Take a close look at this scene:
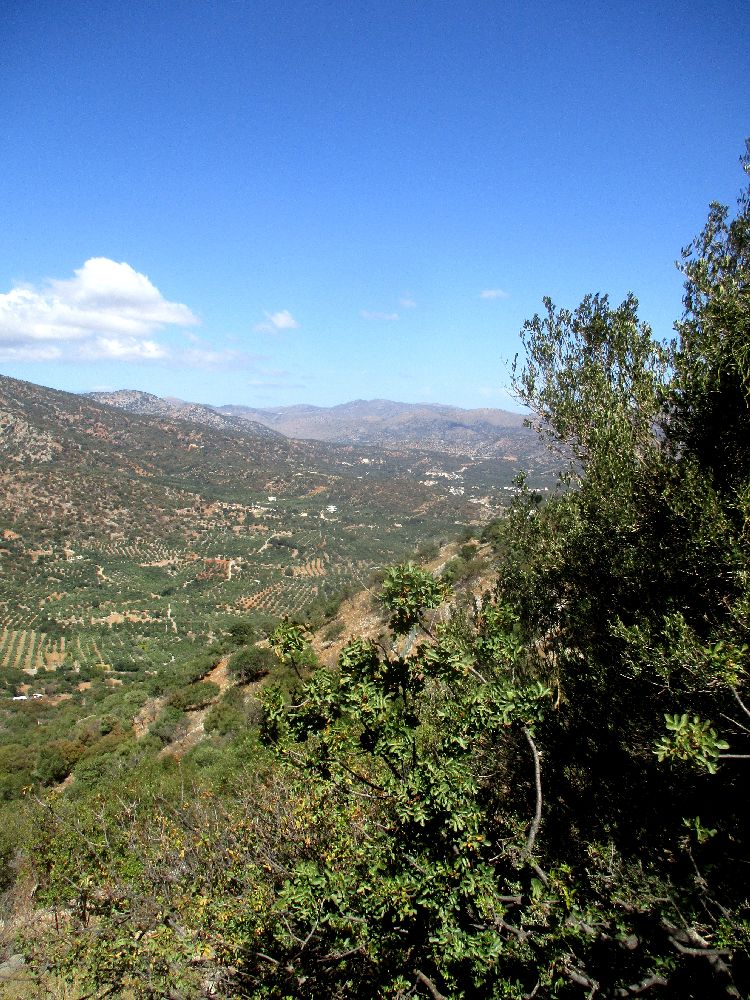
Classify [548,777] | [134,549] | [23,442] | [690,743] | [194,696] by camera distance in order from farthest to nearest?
[23,442] < [134,549] < [194,696] < [548,777] < [690,743]

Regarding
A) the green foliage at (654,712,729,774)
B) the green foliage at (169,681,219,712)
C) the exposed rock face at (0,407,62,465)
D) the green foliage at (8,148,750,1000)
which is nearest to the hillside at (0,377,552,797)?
the exposed rock face at (0,407,62,465)

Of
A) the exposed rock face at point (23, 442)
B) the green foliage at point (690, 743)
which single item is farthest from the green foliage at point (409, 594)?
the exposed rock face at point (23, 442)

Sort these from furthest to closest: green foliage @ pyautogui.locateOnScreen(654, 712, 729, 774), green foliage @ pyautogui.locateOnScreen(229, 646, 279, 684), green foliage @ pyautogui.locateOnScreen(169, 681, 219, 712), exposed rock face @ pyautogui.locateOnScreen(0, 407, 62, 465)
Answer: exposed rock face @ pyautogui.locateOnScreen(0, 407, 62, 465) → green foliage @ pyautogui.locateOnScreen(229, 646, 279, 684) → green foliage @ pyautogui.locateOnScreen(169, 681, 219, 712) → green foliage @ pyautogui.locateOnScreen(654, 712, 729, 774)

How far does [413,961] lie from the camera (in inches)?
194

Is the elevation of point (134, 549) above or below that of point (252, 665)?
below

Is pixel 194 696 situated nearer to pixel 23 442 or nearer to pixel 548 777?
pixel 548 777

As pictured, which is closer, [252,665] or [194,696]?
[194,696]

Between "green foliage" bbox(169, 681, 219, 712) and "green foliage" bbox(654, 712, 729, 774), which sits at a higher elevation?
"green foliage" bbox(654, 712, 729, 774)

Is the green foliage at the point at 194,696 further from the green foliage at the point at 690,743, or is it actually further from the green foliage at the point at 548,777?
the green foliage at the point at 690,743

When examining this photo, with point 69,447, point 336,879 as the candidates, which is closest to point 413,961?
point 336,879

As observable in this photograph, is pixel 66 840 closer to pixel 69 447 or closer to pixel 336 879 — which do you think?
pixel 336 879

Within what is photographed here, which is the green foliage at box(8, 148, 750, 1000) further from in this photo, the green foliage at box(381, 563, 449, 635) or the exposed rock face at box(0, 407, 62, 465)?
the exposed rock face at box(0, 407, 62, 465)

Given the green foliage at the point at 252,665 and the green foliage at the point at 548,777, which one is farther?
the green foliage at the point at 252,665

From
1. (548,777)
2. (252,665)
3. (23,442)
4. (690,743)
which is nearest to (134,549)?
(23,442)
